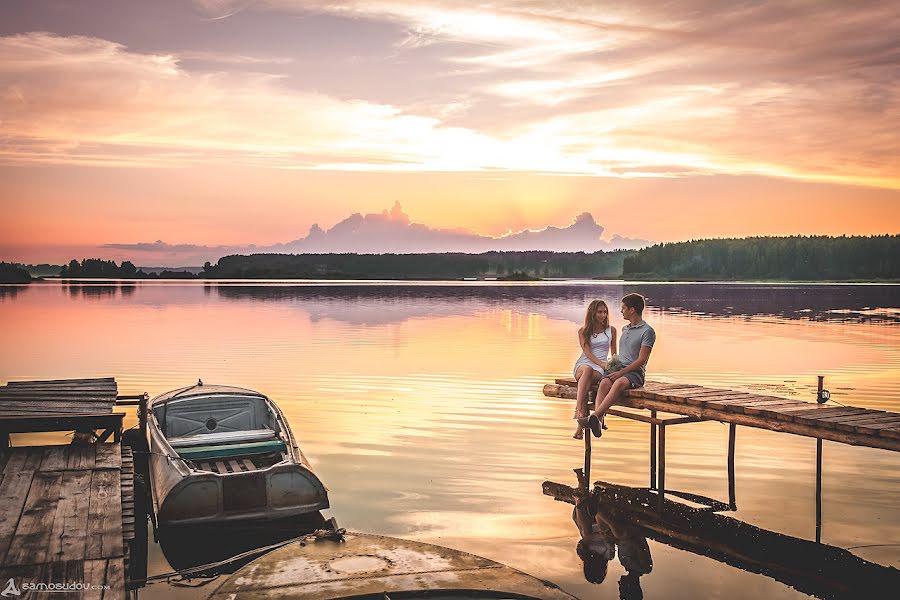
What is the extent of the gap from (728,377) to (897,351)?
1347cm

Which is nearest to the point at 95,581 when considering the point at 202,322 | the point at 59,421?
the point at 59,421

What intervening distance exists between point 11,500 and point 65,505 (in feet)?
2.70

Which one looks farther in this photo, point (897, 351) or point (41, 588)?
point (897, 351)

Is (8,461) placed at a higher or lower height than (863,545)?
higher

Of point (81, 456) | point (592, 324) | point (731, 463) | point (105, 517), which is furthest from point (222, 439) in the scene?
point (731, 463)

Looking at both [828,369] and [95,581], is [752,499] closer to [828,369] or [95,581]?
[95,581]

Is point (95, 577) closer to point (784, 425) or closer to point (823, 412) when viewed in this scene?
point (784, 425)

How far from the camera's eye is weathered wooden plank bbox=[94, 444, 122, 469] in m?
13.7

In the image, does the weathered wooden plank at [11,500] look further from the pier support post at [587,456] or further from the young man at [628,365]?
the pier support post at [587,456]

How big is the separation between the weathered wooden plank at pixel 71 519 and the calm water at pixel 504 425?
1.58m

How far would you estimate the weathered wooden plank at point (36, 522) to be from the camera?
9828mm

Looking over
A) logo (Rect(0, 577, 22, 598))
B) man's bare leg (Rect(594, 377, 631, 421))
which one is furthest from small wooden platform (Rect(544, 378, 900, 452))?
logo (Rect(0, 577, 22, 598))

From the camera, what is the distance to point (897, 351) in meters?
40.4

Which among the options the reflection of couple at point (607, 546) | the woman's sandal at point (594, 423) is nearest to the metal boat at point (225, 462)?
the reflection of couple at point (607, 546)
